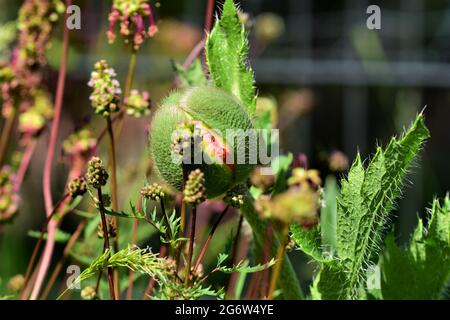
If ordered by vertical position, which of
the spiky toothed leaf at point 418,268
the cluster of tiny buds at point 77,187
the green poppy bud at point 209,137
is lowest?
the spiky toothed leaf at point 418,268

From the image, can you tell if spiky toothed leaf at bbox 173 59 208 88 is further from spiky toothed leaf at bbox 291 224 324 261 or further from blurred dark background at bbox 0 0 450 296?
blurred dark background at bbox 0 0 450 296

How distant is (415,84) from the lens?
3.98 m

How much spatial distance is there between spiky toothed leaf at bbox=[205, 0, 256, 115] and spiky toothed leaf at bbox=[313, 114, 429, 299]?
0.39 ft

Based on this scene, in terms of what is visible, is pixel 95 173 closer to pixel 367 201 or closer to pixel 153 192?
pixel 153 192

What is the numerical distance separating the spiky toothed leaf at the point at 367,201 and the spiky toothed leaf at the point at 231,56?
0.12 m

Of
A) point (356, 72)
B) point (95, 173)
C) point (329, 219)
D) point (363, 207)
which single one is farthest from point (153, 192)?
point (356, 72)

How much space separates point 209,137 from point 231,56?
120mm

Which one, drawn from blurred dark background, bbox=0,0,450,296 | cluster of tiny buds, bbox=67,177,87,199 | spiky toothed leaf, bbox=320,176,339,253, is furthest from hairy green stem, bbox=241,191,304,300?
blurred dark background, bbox=0,0,450,296

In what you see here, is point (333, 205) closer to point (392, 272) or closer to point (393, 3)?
point (392, 272)

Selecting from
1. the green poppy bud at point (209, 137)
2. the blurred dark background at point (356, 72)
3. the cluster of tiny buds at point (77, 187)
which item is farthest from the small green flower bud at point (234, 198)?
the blurred dark background at point (356, 72)

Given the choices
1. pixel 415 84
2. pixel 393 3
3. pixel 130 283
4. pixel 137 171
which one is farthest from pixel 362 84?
pixel 130 283

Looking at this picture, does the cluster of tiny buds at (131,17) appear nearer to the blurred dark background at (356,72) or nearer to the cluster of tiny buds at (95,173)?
the cluster of tiny buds at (95,173)

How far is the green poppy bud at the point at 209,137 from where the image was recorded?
61 centimetres
